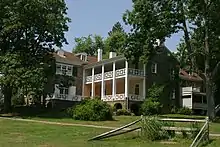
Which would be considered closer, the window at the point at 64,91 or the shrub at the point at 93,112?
the shrub at the point at 93,112

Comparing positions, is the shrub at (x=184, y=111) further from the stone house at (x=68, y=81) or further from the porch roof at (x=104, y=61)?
the stone house at (x=68, y=81)

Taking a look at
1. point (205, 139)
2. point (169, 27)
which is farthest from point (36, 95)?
point (205, 139)

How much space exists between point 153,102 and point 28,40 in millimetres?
16750

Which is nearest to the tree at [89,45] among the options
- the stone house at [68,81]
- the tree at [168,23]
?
the stone house at [68,81]

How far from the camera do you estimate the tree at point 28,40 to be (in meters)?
41.7

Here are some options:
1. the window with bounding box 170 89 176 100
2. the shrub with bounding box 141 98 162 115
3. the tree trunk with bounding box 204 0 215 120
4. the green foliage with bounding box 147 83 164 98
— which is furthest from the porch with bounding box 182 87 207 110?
the tree trunk with bounding box 204 0 215 120

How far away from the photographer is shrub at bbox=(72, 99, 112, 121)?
35.6 metres

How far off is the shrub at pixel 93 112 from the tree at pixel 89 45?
5764 cm

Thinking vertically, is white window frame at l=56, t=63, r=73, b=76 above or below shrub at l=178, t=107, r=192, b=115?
above

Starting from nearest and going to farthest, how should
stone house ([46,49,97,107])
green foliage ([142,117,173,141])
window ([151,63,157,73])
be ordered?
green foliage ([142,117,173,141]), stone house ([46,49,97,107]), window ([151,63,157,73])

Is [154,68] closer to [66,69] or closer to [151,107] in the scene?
[151,107]

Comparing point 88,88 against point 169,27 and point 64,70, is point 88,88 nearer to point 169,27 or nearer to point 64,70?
point 64,70

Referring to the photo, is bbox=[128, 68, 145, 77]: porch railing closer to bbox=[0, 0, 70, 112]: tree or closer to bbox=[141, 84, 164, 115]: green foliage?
bbox=[141, 84, 164, 115]: green foliage

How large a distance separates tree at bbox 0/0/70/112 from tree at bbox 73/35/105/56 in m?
46.2
